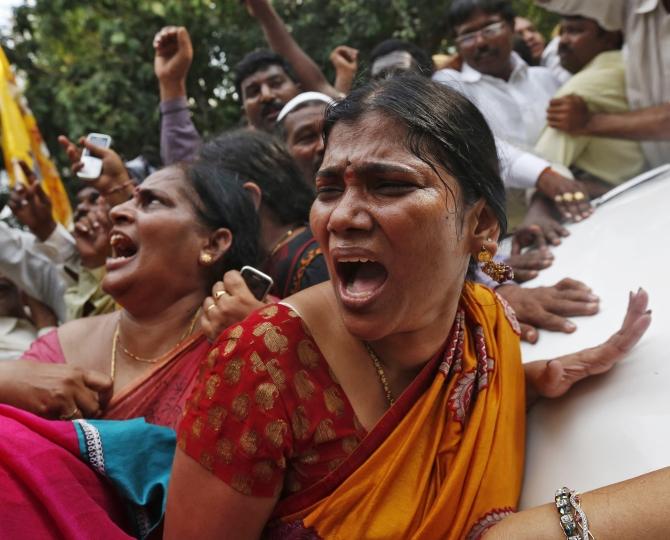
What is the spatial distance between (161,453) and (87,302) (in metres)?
1.72

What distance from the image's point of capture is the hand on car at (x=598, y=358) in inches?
73.0

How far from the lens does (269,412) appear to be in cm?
151

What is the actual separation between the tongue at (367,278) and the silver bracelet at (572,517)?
0.60 m

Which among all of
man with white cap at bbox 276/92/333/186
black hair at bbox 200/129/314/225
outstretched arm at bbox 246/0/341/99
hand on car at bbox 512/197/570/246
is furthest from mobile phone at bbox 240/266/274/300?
outstretched arm at bbox 246/0/341/99

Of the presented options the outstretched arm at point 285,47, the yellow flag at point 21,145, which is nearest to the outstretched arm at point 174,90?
the outstretched arm at point 285,47

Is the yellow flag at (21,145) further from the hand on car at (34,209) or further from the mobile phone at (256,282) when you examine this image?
the mobile phone at (256,282)

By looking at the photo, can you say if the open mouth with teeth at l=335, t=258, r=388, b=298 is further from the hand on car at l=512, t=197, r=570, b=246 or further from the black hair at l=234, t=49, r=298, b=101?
the black hair at l=234, t=49, r=298, b=101

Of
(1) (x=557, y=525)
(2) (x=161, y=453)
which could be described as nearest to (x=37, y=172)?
(2) (x=161, y=453)

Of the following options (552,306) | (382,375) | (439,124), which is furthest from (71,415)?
(552,306)

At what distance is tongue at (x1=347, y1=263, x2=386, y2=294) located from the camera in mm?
1585

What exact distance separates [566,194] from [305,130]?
127 centimetres

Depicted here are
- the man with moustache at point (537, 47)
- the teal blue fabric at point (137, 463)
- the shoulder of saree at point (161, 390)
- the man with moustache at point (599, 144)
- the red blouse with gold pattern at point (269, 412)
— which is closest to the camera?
the red blouse with gold pattern at point (269, 412)

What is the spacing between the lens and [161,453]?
1.92 meters

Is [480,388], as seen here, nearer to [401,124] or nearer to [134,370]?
[401,124]
